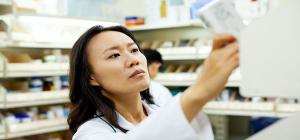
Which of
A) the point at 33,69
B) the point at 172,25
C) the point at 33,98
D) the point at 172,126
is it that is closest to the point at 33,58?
the point at 33,69

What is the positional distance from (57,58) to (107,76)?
7.46 ft

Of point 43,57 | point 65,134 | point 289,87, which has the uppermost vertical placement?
point 289,87

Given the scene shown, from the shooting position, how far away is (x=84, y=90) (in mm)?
1196

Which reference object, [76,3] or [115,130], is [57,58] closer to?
[76,3]

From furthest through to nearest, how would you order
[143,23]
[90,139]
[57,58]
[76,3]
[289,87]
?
[143,23] < [76,3] < [57,58] < [90,139] < [289,87]

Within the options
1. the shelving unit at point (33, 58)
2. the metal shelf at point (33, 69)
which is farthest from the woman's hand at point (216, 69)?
the metal shelf at point (33, 69)

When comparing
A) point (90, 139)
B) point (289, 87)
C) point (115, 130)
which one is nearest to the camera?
point (289, 87)

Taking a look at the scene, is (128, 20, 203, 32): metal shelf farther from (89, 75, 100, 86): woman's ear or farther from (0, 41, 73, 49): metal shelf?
(89, 75, 100, 86): woman's ear

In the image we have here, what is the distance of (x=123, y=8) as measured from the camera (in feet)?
13.8

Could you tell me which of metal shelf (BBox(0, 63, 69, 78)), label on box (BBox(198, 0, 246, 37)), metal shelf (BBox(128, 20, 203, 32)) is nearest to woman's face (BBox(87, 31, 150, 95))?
label on box (BBox(198, 0, 246, 37))

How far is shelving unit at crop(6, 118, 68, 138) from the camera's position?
282 cm

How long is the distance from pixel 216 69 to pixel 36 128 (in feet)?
8.87

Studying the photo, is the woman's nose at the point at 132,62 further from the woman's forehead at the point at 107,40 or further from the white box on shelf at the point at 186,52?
the white box on shelf at the point at 186,52

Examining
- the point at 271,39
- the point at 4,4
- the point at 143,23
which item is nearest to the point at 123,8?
the point at 143,23
